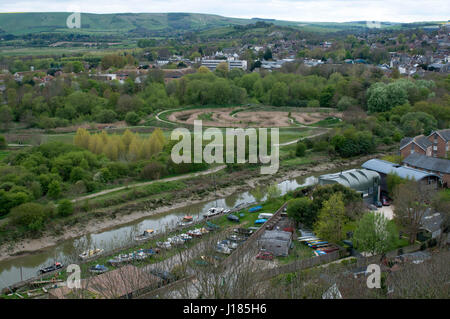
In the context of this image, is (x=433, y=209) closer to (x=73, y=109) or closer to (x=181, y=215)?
(x=181, y=215)

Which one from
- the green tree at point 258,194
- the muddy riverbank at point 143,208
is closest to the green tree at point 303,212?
the green tree at point 258,194

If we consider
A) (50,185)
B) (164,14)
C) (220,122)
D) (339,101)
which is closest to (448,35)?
Answer: (339,101)

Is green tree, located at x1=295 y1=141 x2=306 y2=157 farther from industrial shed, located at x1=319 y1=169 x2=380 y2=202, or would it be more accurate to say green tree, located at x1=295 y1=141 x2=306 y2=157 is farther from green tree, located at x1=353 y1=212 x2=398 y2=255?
green tree, located at x1=353 y1=212 x2=398 y2=255

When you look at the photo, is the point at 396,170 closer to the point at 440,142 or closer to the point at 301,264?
the point at 440,142

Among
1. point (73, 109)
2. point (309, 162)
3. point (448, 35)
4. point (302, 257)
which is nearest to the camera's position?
point (302, 257)

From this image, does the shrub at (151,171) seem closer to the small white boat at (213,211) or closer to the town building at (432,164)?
the small white boat at (213,211)

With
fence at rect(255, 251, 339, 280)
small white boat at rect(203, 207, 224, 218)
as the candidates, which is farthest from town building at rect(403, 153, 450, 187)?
small white boat at rect(203, 207, 224, 218)
